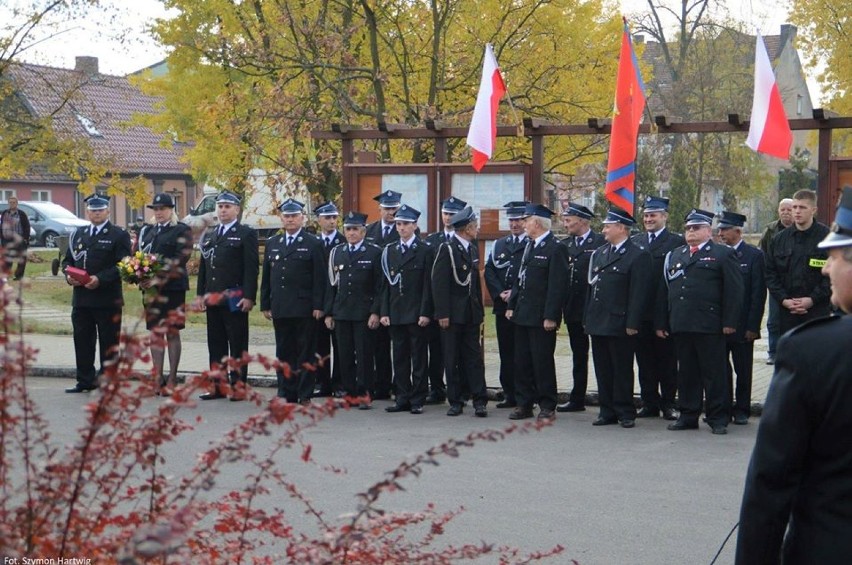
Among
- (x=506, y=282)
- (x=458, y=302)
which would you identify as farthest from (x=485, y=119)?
(x=458, y=302)

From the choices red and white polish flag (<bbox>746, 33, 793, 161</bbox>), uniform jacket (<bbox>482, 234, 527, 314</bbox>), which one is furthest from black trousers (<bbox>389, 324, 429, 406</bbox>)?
red and white polish flag (<bbox>746, 33, 793, 161</bbox>)

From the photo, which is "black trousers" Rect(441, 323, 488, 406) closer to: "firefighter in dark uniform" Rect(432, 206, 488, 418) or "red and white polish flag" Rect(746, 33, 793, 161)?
"firefighter in dark uniform" Rect(432, 206, 488, 418)

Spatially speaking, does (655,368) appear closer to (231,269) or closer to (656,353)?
(656,353)

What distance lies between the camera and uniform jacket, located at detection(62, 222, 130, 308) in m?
13.5

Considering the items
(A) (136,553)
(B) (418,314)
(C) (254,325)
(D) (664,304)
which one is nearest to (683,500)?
(D) (664,304)

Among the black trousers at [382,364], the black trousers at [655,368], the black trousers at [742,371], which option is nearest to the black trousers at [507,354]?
the black trousers at [382,364]

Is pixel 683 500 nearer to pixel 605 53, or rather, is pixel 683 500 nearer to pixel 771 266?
pixel 771 266

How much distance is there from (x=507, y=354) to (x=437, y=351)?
2.36ft

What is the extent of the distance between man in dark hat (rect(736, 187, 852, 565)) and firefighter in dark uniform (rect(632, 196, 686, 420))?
852 cm

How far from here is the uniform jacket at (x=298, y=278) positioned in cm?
1291

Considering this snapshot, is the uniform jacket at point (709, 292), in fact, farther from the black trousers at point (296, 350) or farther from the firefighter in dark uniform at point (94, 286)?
the firefighter in dark uniform at point (94, 286)

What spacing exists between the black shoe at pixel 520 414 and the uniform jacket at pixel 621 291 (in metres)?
0.96

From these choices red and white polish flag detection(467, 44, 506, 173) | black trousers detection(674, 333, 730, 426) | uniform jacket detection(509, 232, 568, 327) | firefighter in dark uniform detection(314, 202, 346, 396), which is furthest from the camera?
red and white polish flag detection(467, 44, 506, 173)

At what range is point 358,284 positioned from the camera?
12719 mm
